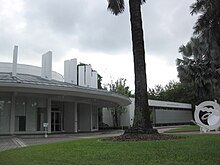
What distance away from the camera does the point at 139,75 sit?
16.1 m

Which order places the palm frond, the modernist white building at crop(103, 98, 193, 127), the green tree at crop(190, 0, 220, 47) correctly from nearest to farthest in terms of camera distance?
the palm frond, the green tree at crop(190, 0, 220, 47), the modernist white building at crop(103, 98, 193, 127)

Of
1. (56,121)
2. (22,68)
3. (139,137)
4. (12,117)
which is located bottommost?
(139,137)

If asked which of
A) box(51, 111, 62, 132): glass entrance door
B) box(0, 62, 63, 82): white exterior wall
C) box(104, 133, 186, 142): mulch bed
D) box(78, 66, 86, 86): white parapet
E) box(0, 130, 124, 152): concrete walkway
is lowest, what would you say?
box(0, 130, 124, 152): concrete walkway

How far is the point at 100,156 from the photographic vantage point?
9352 mm

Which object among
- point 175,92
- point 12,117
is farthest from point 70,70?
point 175,92

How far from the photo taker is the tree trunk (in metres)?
15.6

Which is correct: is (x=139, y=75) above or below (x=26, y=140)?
above

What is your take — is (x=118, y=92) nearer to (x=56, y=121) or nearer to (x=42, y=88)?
(x=56, y=121)

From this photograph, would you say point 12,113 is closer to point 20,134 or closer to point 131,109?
point 20,134

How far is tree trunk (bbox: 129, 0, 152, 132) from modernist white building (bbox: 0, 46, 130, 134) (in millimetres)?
11681

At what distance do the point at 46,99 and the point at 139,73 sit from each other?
649 inches

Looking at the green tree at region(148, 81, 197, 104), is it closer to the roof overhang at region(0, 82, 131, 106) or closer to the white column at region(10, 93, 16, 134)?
the roof overhang at region(0, 82, 131, 106)

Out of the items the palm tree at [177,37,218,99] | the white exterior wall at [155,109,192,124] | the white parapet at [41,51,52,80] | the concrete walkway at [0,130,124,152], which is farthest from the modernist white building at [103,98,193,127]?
the concrete walkway at [0,130,124,152]

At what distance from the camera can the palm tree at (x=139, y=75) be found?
15594 mm
